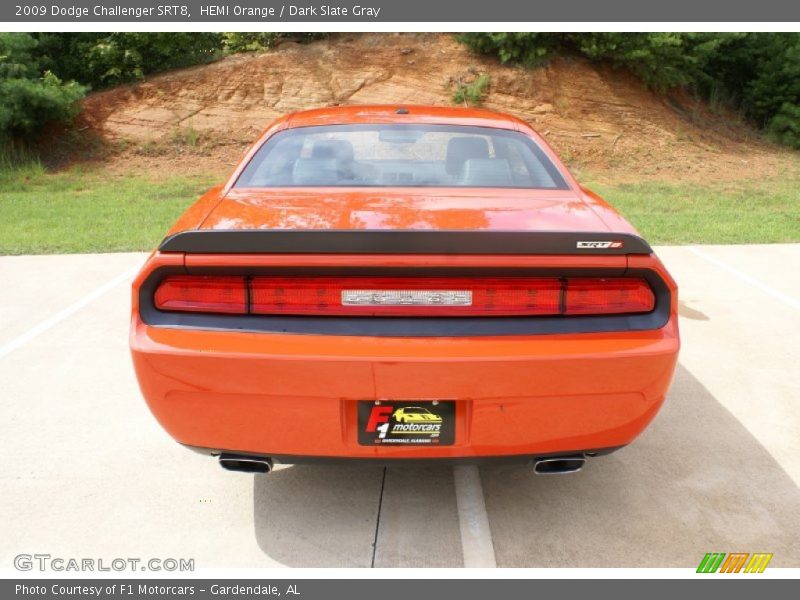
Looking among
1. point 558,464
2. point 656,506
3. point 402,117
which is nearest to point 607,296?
point 558,464

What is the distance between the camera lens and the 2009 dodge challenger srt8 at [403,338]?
221cm

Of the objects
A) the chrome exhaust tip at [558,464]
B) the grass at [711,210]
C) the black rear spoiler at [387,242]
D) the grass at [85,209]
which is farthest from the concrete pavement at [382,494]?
the grass at [711,210]

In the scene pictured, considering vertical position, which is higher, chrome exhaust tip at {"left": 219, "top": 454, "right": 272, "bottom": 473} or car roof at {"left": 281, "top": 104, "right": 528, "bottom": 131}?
car roof at {"left": 281, "top": 104, "right": 528, "bottom": 131}

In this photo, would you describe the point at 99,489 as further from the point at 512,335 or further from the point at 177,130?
the point at 177,130

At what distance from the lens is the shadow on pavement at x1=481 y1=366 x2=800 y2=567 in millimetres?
2566

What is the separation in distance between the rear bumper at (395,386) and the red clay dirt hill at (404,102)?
12.1 metres

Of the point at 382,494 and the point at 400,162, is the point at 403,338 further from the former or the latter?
the point at 400,162

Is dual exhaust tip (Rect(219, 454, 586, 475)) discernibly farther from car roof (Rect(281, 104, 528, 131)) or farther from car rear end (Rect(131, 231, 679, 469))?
car roof (Rect(281, 104, 528, 131))

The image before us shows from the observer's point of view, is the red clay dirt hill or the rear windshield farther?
the red clay dirt hill

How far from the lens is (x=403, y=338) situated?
7.30ft

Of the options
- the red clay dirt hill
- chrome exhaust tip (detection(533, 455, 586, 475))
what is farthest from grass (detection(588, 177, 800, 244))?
chrome exhaust tip (detection(533, 455, 586, 475))

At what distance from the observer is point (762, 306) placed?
5.42 metres

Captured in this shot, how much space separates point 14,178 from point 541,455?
1289cm

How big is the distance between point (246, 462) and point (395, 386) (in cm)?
63
